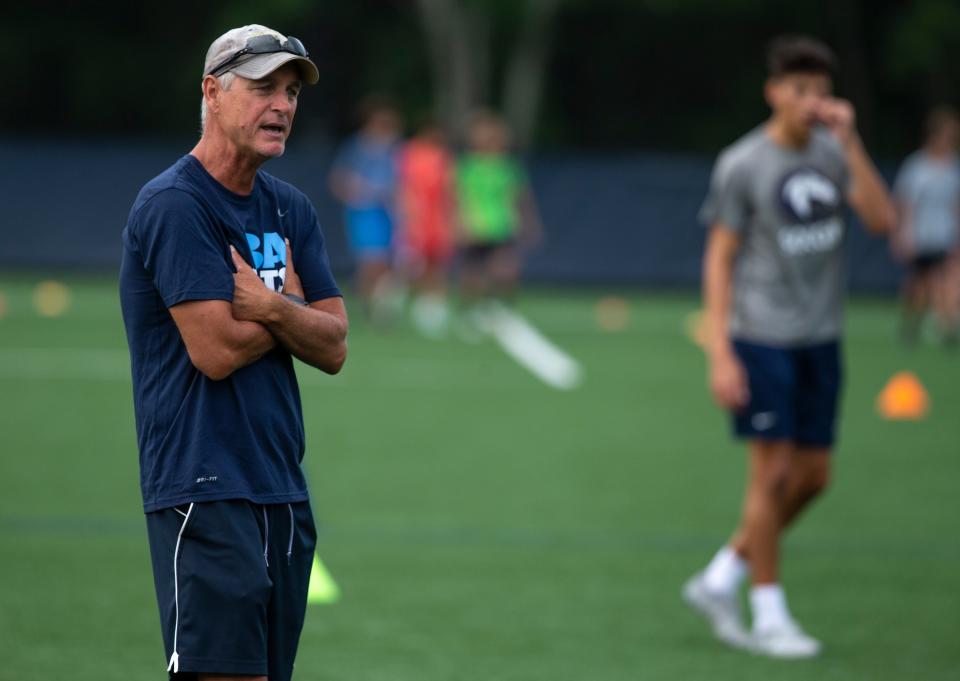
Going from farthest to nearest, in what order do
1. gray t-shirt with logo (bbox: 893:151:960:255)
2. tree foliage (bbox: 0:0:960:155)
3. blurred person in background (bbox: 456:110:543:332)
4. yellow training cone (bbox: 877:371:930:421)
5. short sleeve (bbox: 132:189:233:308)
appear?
tree foliage (bbox: 0:0:960:155)
blurred person in background (bbox: 456:110:543:332)
gray t-shirt with logo (bbox: 893:151:960:255)
yellow training cone (bbox: 877:371:930:421)
short sleeve (bbox: 132:189:233:308)

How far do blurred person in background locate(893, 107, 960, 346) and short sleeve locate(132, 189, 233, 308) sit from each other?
16041 mm

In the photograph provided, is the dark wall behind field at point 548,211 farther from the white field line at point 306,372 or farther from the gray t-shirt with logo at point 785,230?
the gray t-shirt with logo at point 785,230

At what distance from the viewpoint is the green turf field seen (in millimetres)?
6805

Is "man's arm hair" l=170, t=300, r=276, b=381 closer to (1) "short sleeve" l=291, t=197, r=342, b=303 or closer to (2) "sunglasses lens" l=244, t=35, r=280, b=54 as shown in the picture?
(1) "short sleeve" l=291, t=197, r=342, b=303

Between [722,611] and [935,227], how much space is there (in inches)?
522

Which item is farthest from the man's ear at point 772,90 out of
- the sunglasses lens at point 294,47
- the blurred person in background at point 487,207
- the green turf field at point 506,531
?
the blurred person in background at point 487,207

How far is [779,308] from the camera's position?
7.02 meters

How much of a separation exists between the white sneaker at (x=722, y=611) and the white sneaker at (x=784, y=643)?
11 cm

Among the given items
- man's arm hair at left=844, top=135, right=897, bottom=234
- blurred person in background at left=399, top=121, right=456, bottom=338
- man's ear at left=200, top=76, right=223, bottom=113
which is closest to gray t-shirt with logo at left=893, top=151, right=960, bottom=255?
blurred person in background at left=399, top=121, right=456, bottom=338

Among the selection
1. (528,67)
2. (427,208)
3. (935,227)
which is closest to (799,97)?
(935,227)

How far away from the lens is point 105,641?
6.85 metres

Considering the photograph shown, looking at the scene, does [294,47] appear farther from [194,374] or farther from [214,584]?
[214,584]

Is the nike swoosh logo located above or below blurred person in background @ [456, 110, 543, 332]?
below

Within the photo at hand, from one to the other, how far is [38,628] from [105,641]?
14.0 inches
